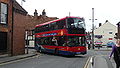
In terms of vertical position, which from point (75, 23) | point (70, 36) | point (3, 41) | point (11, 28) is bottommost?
point (3, 41)

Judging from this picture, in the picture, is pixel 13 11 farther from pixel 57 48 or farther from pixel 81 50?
Answer: pixel 81 50

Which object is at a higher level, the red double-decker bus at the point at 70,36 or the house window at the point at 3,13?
the house window at the point at 3,13

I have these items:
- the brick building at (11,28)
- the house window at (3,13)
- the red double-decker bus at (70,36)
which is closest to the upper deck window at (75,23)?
the red double-decker bus at (70,36)

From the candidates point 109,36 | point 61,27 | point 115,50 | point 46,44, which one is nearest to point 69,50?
point 61,27

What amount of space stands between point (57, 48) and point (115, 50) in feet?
51.3

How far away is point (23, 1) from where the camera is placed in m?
30.2

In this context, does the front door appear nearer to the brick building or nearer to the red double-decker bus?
the brick building

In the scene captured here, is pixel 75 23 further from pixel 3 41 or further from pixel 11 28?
pixel 3 41

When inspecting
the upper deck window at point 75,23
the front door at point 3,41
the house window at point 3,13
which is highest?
the house window at point 3,13

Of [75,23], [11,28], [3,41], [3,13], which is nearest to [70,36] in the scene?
[75,23]

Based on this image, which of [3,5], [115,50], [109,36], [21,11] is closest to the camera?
[115,50]

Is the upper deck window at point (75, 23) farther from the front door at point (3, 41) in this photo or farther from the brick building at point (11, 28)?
the front door at point (3, 41)

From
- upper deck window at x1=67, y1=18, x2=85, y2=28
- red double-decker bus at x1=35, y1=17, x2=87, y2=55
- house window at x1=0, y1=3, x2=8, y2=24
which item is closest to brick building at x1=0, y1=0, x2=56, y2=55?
house window at x1=0, y1=3, x2=8, y2=24

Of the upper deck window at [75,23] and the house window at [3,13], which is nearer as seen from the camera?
the house window at [3,13]
